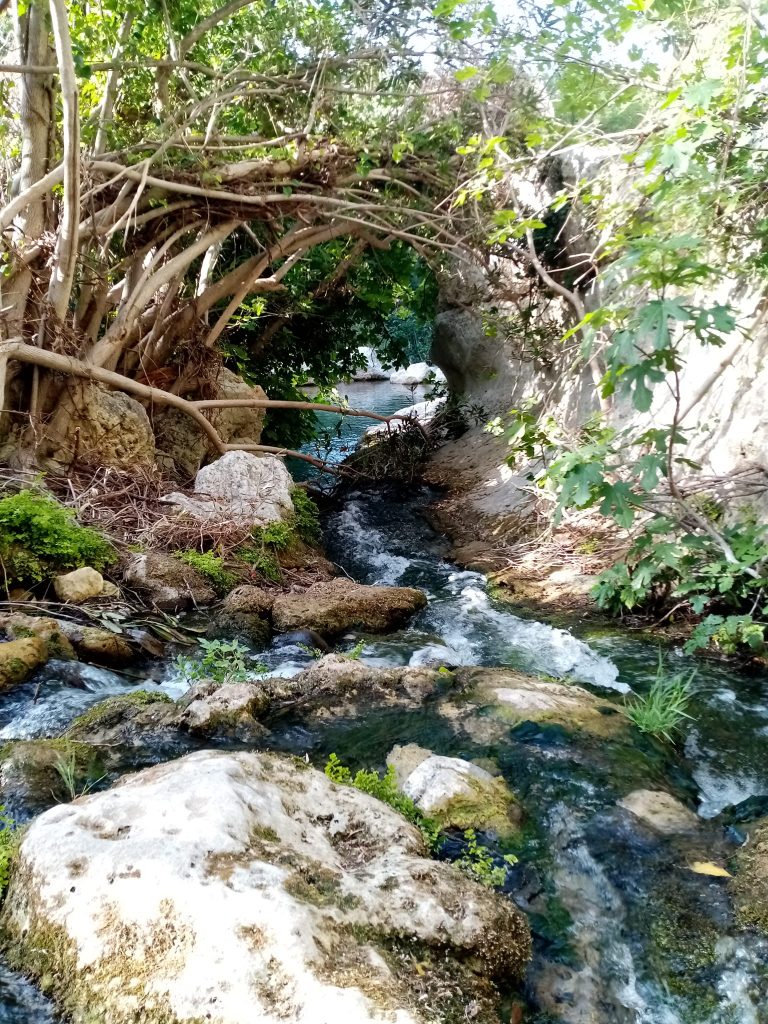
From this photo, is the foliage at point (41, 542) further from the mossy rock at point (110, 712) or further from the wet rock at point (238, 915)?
the wet rock at point (238, 915)

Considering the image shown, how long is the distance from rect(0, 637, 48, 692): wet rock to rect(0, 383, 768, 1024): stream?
8cm

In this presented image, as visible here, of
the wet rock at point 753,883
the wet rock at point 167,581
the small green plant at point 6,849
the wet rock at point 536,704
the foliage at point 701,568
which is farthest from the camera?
the wet rock at point 167,581

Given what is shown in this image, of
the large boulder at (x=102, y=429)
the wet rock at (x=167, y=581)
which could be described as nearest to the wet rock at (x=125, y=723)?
the wet rock at (x=167, y=581)

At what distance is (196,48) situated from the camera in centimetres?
686

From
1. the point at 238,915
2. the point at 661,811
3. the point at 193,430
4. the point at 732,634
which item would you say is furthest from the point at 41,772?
the point at 193,430

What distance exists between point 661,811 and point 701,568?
210cm

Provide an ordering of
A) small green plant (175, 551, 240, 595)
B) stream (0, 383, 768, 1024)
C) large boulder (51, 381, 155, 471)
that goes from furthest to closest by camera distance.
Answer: large boulder (51, 381, 155, 471) → small green plant (175, 551, 240, 595) → stream (0, 383, 768, 1024)

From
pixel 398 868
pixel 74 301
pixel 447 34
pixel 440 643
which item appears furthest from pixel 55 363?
pixel 398 868

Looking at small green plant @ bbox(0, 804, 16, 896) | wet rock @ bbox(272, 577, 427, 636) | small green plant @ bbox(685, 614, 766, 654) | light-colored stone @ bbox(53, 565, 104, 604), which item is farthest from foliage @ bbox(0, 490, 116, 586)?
small green plant @ bbox(685, 614, 766, 654)

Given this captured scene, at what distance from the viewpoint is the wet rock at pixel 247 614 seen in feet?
15.7

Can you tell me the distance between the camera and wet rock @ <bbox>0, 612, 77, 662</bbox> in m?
3.90

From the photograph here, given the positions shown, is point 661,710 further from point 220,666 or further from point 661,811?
point 220,666

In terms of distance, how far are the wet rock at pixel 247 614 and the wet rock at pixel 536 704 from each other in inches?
61.3

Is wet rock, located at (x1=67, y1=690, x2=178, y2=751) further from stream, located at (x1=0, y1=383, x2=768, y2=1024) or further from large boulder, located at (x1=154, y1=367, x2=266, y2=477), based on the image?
large boulder, located at (x1=154, y1=367, x2=266, y2=477)
